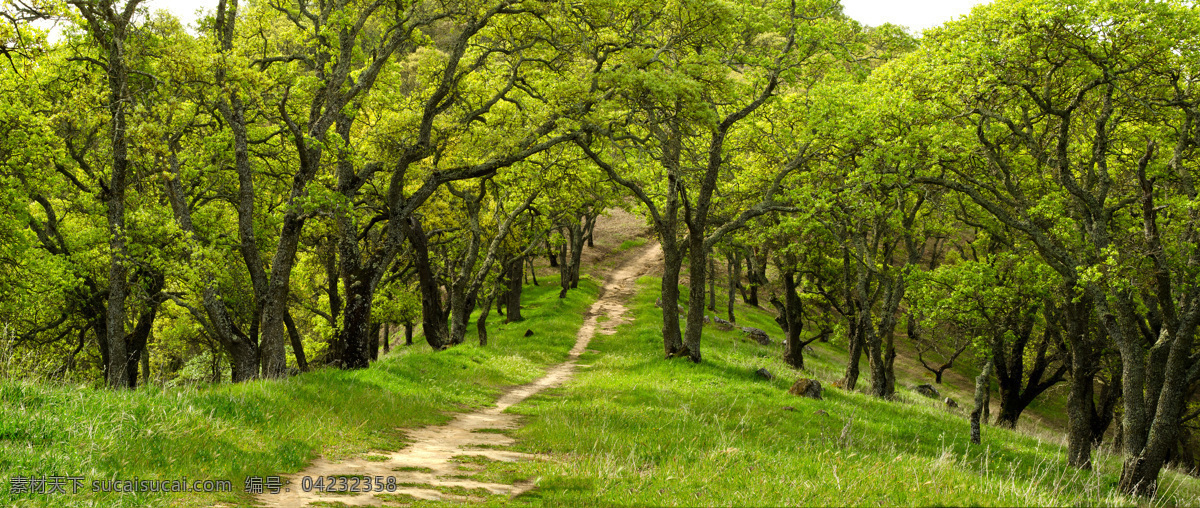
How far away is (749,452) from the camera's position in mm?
10117

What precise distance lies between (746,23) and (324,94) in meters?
13.0

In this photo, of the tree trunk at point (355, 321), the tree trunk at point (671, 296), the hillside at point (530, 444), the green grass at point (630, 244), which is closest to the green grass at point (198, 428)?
the hillside at point (530, 444)

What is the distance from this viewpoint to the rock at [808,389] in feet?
66.9

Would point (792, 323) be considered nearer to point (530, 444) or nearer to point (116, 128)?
point (530, 444)

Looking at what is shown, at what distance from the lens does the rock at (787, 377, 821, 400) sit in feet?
66.9

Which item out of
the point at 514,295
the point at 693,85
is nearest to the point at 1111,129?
the point at 693,85

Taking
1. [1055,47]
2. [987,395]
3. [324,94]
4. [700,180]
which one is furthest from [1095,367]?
[324,94]

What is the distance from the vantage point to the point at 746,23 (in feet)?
71.2

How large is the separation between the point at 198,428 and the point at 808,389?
54.5 feet

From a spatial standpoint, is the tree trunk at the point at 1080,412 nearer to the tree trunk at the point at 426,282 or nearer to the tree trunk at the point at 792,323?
the tree trunk at the point at 792,323

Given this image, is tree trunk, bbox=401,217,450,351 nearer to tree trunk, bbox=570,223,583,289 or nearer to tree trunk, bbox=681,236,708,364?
tree trunk, bbox=681,236,708,364

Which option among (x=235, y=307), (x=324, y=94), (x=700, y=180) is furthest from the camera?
(x=235, y=307)

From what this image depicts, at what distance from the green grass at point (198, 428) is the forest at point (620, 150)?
1.63 feet

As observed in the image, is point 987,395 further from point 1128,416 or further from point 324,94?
point 324,94
